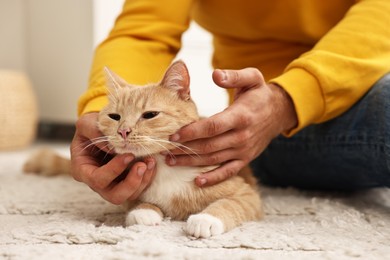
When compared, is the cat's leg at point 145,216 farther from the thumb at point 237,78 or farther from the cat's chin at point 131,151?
the thumb at point 237,78

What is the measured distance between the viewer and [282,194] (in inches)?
63.0

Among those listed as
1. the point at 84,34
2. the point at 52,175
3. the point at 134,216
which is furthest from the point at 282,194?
the point at 84,34

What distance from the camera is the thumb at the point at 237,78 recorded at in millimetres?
1084

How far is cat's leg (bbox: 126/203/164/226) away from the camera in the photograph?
111 cm

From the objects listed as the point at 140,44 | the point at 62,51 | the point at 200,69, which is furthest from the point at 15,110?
the point at 140,44

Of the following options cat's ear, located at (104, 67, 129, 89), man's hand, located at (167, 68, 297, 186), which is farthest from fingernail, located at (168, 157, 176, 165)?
cat's ear, located at (104, 67, 129, 89)

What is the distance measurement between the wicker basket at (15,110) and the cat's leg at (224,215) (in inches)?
82.1

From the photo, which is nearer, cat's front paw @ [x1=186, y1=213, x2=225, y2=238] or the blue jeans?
cat's front paw @ [x1=186, y1=213, x2=225, y2=238]

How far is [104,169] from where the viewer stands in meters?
1.11

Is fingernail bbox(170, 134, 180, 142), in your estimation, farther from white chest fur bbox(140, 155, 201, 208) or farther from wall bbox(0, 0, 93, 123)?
wall bbox(0, 0, 93, 123)

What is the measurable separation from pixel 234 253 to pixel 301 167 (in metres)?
0.72

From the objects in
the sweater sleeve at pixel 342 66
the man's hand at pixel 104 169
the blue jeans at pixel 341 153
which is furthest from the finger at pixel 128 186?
the blue jeans at pixel 341 153

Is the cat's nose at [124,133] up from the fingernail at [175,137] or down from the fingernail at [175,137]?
up

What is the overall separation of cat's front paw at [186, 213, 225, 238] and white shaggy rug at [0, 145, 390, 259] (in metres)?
0.01
